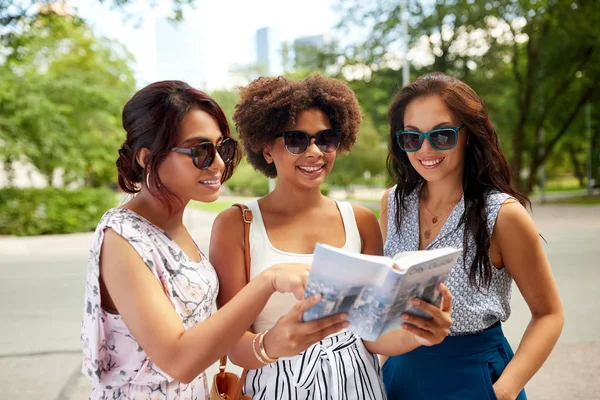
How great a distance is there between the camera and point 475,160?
2.48 m

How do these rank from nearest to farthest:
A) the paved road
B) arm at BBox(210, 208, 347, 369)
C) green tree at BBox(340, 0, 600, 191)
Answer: arm at BBox(210, 208, 347, 369) → the paved road → green tree at BBox(340, 0, 600, 191)

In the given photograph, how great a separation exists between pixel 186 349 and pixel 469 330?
1.16 meters

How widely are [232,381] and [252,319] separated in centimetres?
62

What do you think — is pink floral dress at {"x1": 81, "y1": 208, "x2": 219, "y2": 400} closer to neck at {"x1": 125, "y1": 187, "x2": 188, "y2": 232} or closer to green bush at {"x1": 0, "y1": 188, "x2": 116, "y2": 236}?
neck at {"x1": 125, "y1": 187, "x2": 188, "y2": 232}

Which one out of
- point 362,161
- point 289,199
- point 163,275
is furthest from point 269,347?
point 362,161

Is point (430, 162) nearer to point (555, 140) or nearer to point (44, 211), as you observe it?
point (44, 211)

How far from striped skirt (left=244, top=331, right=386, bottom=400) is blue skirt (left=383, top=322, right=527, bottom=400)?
17 centimetres

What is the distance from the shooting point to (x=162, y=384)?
1.91 meters

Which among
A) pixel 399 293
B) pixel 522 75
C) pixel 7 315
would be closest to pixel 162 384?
pixel 399 293

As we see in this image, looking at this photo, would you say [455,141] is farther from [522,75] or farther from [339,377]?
[522,75]

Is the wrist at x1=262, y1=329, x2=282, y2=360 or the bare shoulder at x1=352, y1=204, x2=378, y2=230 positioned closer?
the wrist at x1=262, y1=329, x2=282, y2=360

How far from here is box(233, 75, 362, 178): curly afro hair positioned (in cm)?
237

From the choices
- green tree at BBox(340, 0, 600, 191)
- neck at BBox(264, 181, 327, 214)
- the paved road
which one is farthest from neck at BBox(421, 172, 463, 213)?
green tree at BBox(340, 0, 600, 191)

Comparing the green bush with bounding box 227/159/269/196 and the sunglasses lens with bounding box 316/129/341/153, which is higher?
the sunglasses lens with bounding box 316/129/341/153
